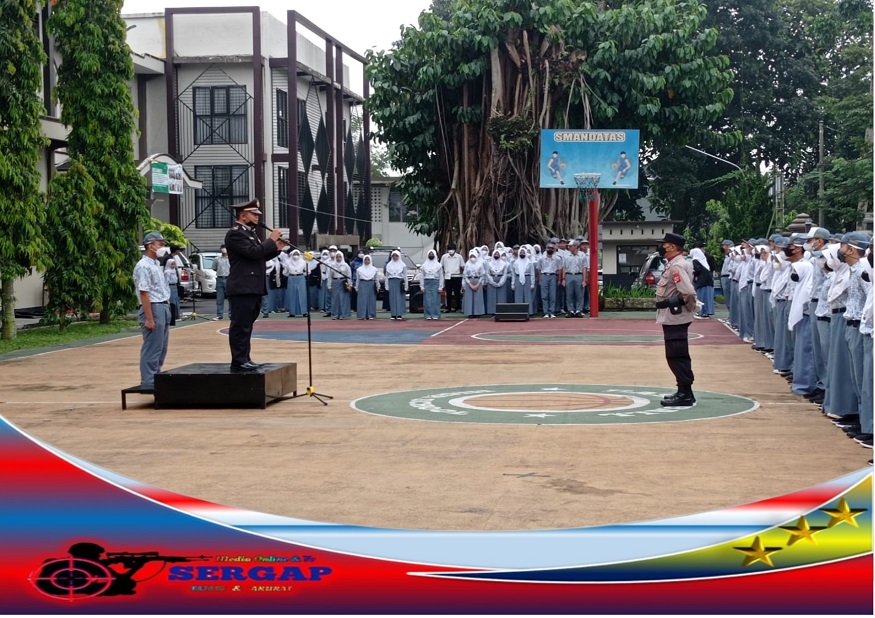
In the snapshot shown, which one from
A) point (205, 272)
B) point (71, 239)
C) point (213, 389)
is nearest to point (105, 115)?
point (71, 239)

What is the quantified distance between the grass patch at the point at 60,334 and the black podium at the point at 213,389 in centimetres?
894

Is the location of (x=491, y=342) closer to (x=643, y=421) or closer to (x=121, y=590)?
(x=643, y=421)

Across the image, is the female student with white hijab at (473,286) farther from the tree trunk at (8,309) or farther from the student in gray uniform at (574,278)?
the tree trunk at (8,309)

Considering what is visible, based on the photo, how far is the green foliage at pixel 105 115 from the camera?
26031mm

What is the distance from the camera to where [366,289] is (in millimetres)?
30312

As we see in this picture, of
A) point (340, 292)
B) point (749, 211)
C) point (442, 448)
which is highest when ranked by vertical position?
point (749, 211)

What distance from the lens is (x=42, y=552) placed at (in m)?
5.66

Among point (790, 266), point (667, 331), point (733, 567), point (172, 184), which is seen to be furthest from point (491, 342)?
point (733, 567)

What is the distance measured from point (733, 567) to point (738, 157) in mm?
49894

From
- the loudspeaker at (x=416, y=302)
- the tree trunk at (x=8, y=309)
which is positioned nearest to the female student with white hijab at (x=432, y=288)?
the loudspeaker at (x=416, y=302)

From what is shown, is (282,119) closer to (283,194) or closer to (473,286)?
(283,194)

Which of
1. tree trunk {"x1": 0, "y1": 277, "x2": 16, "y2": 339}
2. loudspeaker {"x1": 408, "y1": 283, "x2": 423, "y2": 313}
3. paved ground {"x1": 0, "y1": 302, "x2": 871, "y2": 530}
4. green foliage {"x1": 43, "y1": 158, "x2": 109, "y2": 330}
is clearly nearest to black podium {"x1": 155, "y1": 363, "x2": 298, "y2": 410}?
paved ground {"x1": 0, "y1": 302, "x2": 871, "y2": 530}

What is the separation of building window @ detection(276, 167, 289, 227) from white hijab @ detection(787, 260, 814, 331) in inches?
1345

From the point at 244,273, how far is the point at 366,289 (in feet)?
55.8
